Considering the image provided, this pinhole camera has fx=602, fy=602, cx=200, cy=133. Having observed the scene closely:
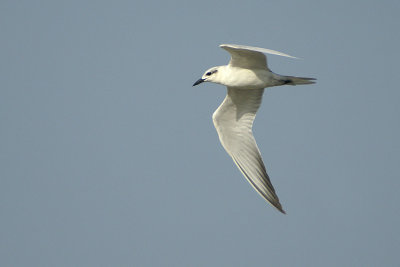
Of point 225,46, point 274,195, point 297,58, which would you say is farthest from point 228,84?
point 297,58

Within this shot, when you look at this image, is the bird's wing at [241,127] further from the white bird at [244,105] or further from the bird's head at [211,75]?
the bird's head at [211,75]

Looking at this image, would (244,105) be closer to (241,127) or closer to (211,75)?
(241,127)

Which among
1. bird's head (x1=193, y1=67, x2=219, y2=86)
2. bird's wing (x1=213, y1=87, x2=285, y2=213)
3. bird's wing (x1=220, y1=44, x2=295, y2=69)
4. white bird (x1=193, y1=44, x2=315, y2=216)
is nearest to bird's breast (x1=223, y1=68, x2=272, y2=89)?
white bird (x1=193, y1=44, x2=315, y2=216)

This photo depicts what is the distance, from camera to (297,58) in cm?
957

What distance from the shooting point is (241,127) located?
1459 centimetres

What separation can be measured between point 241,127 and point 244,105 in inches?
21.4

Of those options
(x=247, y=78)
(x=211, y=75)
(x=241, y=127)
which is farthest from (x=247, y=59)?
(x=241, y=127)

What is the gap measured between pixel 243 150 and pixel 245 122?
0.72 metres

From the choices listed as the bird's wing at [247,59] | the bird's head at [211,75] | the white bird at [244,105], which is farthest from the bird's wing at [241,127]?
the bird's wing at [247,59]

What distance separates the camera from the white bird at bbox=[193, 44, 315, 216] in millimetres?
13094

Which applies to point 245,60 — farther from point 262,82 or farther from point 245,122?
point 245,122

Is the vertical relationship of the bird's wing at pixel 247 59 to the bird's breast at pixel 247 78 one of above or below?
above

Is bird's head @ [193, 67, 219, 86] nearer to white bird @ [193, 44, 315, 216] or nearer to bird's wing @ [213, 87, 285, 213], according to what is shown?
white bird @ [193, 44, 315, 216]

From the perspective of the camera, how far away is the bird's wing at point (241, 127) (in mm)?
14102
